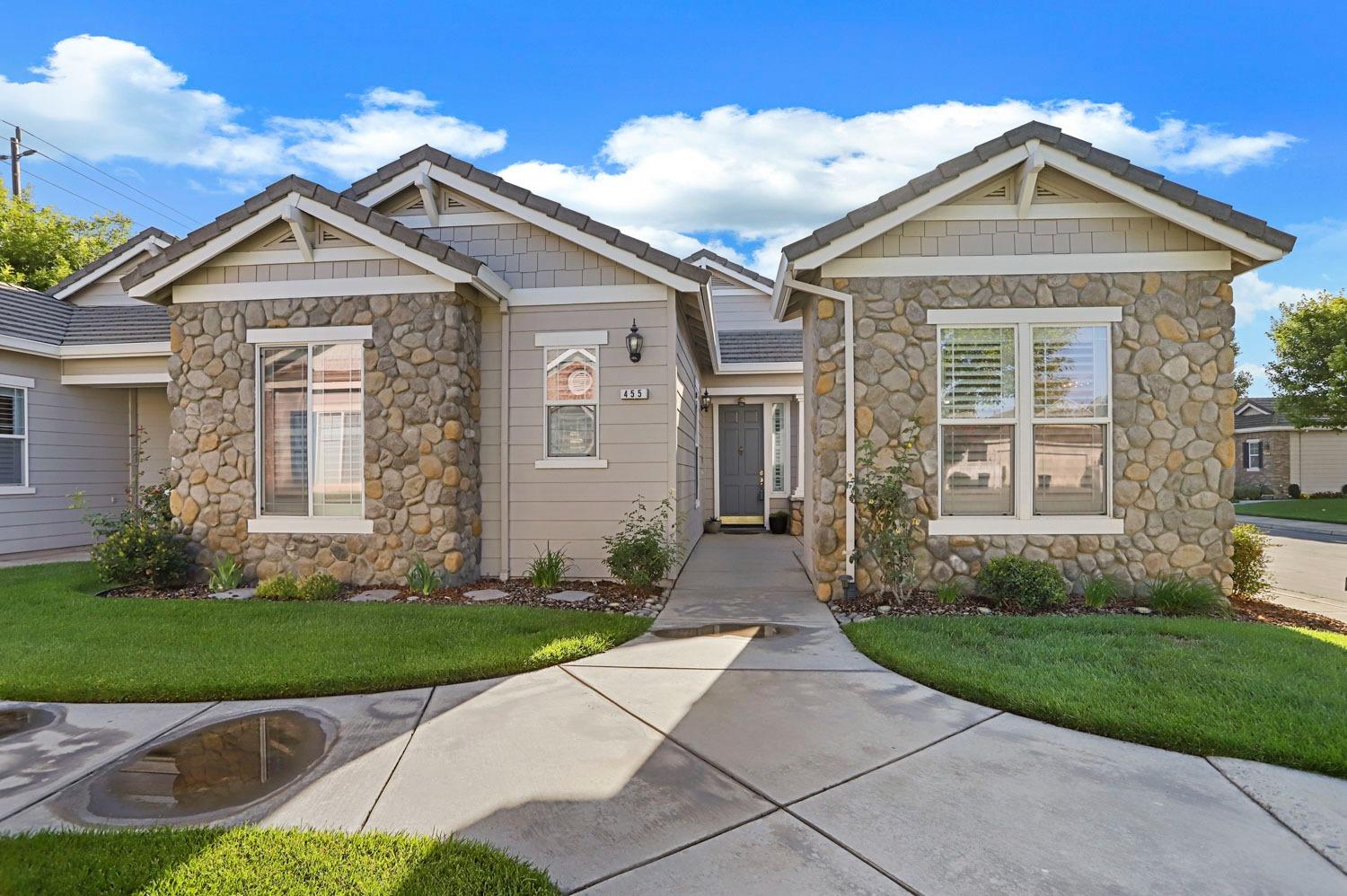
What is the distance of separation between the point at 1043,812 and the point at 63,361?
14196 millimetres

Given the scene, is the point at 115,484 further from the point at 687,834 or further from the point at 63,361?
the point at 687,834

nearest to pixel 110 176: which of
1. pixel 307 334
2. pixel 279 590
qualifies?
pixel 307 334

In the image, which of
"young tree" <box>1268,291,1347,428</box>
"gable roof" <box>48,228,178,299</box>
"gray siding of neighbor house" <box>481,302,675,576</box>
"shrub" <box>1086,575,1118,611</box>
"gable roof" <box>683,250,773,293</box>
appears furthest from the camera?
"young tree" <box>1268,291,1347,428</box>

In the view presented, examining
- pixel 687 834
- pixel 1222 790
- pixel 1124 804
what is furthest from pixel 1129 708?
pixel 687 834

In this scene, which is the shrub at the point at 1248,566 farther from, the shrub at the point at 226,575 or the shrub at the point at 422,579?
the shrub at the point at 226,575

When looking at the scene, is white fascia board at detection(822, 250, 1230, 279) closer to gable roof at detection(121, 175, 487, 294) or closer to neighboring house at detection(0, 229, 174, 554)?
gable roof at detection(121, 175, 487, 294)

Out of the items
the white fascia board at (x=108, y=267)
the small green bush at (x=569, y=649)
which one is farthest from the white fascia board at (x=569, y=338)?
the white fascia board at (x=108, y=267)

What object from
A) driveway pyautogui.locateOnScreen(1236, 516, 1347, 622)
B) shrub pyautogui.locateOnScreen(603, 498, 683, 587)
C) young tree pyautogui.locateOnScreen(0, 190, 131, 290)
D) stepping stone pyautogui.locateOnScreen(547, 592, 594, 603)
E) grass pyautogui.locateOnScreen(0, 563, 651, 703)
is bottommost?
driveway pyautogui.locateOnScreen(1236, 516, 1347, 622)

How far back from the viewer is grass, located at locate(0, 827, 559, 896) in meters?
2.19

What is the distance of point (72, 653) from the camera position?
15.8 feet

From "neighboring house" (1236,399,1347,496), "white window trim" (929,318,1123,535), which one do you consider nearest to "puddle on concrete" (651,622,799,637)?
"white window trim" (929,318,1123,535)

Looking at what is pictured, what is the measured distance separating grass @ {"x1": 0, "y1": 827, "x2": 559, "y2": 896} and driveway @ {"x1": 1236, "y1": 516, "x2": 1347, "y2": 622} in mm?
7860

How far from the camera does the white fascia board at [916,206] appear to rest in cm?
643

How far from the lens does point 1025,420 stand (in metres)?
6.67
